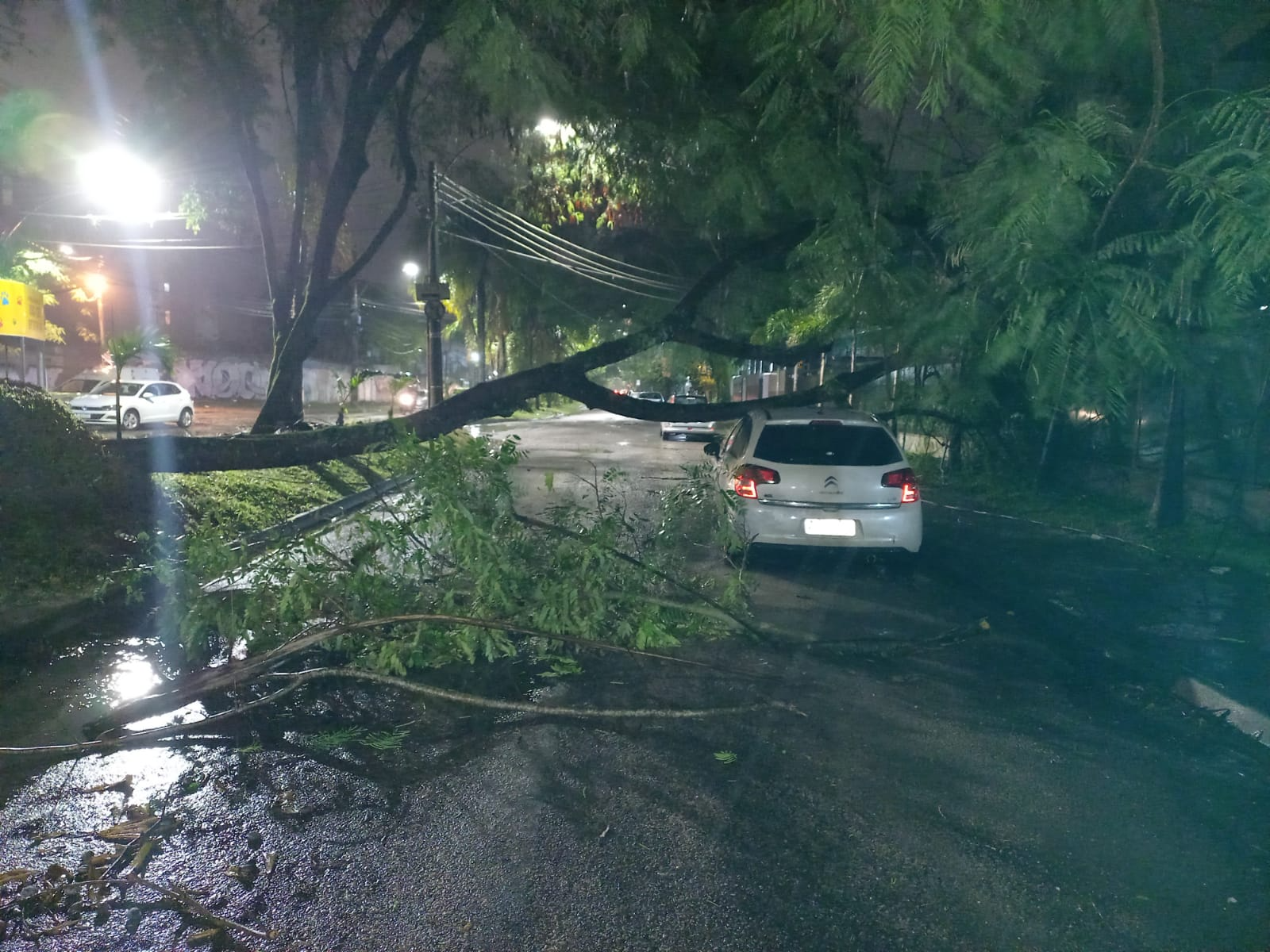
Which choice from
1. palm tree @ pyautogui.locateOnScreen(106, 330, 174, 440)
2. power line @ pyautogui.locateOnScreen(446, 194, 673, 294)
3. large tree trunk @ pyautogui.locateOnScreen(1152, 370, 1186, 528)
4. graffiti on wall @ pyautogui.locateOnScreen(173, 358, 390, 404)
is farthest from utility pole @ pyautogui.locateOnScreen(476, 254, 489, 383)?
graffiti on wall @ pyautogui.locateOnScreen(173, 358, 390, 404)

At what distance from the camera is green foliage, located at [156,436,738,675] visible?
6.00 m

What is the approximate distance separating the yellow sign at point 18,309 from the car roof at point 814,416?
28.6 metres

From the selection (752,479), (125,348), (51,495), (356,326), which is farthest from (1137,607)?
(356,326)

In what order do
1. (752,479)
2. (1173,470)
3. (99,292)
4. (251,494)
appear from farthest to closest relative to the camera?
(99,292) < (251,494) < (1173,470) < (752,479)

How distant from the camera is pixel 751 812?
3.96m

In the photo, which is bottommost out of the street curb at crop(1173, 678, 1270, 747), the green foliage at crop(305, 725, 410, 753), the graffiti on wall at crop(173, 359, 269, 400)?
the green foliage at crop(305, 725, 410, 753)

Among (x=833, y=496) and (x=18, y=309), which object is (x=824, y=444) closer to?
(x=833, y=496)

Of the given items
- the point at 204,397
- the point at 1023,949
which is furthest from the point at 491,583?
the point at 204,397

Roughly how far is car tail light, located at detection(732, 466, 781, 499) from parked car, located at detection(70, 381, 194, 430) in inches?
905

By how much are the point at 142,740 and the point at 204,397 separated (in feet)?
164

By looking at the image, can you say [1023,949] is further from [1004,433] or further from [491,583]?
[1004,433]

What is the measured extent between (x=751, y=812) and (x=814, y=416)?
18.3ft

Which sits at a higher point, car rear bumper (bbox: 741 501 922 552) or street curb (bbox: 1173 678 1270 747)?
car rear bumper (bbox: 741 501 922 552)

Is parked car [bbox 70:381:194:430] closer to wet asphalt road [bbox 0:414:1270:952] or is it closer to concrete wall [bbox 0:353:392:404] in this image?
concrete wall [bbox 0:353:392:404]
